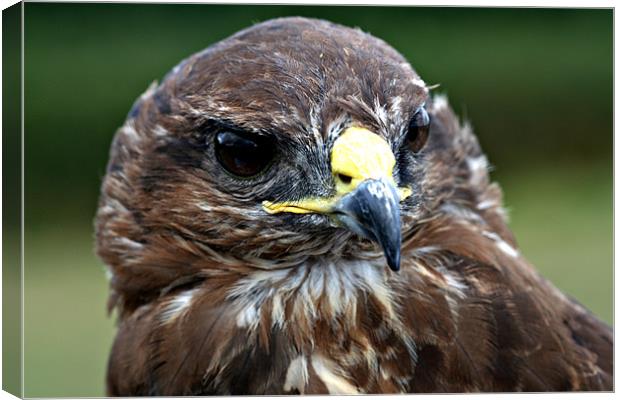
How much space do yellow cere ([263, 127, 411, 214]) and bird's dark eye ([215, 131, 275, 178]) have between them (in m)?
0.15

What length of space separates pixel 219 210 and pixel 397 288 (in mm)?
444

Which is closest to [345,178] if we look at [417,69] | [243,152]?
[243,152]

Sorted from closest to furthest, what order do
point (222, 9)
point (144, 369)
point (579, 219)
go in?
point (144, 369) < point (222, 9) < point (579, 219)

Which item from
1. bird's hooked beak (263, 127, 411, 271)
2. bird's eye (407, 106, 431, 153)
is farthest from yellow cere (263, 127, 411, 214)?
bird's eye (407, 106, 431, 153)

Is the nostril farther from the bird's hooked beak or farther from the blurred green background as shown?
the blurred green background

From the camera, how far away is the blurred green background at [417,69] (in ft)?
9.25

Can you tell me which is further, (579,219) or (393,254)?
(579,219)

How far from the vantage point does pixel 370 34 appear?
8.18ft

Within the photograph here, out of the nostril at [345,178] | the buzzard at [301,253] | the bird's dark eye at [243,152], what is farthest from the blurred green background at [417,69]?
the nostril at [345,178]

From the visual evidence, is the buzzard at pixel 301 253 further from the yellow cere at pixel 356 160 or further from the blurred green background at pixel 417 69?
the blurred green background at pixel 417 69

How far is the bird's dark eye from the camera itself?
2.18m

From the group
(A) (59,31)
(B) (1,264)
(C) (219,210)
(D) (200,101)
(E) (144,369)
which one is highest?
(A) (59,31)

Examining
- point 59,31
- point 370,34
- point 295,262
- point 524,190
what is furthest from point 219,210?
point 524,190

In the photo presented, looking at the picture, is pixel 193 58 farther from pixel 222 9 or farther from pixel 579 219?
pixel 579 219
